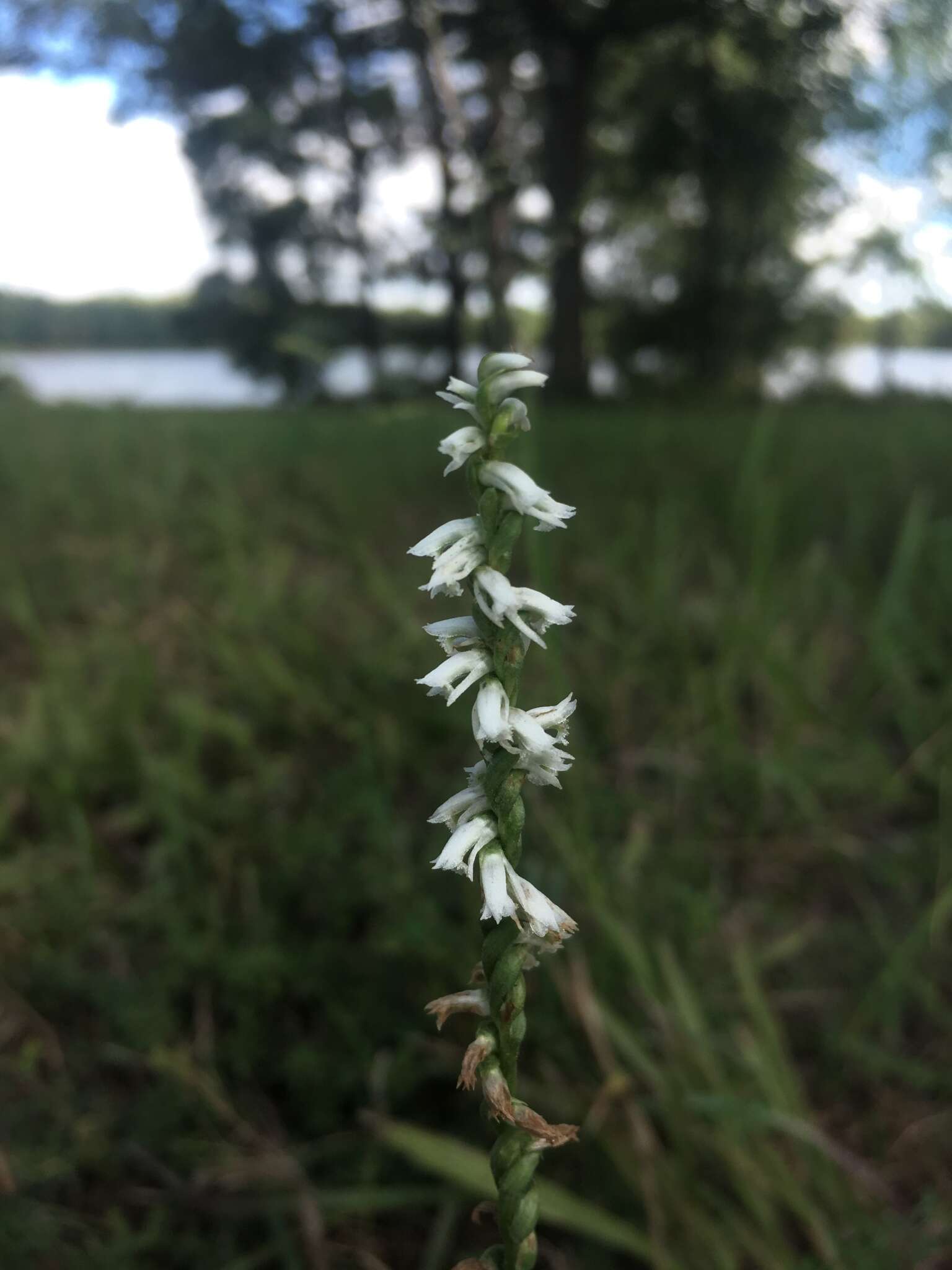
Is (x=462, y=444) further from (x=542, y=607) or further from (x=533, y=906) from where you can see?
(x=533, y=906)

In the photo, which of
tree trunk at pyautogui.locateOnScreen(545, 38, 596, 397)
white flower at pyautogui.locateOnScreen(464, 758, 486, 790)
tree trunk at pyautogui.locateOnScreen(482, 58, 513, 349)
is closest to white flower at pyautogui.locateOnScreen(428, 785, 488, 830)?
white flower at pyautogui.locateOnScreen(464, 758, 486, 790)

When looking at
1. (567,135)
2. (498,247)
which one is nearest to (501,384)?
(498,247)

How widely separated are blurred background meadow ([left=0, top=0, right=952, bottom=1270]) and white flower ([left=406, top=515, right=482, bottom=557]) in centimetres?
131

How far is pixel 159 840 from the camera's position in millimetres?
2602

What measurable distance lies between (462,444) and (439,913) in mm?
1756

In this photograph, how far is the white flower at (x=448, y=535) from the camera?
634 mm

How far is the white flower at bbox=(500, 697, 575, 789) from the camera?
0.61m

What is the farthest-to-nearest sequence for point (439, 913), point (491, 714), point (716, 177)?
point (716, 177) → point (439, 913) → point (491, 714)

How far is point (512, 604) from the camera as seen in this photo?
23.3 inches

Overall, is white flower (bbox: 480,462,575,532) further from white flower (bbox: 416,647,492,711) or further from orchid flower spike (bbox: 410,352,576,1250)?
white flower (bbox: 416,647,492,711)

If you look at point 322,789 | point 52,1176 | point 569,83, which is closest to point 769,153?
point 569,83

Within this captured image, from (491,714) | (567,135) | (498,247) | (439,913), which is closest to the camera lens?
(491,714)

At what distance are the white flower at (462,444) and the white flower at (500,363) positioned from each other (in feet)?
0.15

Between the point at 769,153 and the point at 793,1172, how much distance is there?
815 centimetres
